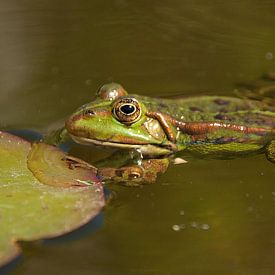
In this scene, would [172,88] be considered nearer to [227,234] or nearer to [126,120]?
[126,120]

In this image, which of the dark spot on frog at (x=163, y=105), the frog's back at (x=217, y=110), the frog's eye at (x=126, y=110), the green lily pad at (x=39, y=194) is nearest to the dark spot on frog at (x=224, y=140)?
the frog's back at (x=217, y=110)

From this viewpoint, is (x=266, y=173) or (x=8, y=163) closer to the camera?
(x=8, y=163)

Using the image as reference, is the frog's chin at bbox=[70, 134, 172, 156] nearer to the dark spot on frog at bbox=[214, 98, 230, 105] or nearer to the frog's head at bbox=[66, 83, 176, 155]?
the frog's head at bbox=[66, 83, 176, 155]

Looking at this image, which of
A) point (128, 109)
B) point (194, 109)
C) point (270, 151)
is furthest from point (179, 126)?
point (270, 151)

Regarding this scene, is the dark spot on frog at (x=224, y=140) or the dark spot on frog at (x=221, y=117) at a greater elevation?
the dark spot on frog at (x=221, y=117)

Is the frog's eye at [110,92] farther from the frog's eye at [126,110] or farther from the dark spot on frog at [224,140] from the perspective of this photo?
the dark spot on frog at [224,140]

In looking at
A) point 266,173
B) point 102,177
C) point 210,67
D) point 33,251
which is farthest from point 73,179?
point 210,67
